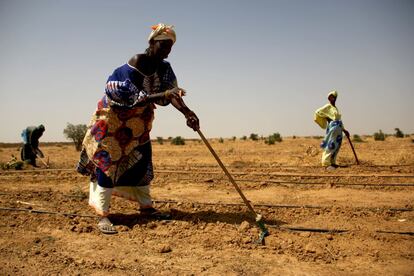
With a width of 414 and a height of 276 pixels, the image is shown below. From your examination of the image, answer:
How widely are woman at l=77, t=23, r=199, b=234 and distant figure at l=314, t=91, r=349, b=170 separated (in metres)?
6.76

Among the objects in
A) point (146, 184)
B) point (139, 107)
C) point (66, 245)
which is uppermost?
point (139, 107)

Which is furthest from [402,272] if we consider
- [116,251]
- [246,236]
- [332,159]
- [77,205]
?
[332,159]

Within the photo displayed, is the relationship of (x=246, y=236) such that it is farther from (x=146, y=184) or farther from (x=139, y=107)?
(x=139, y=107)

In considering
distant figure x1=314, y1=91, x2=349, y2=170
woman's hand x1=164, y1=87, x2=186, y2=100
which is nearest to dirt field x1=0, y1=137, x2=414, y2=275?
woman's hand x1=164, y1=87, x2=186, y2=100

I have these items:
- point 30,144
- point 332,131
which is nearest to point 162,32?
point 332,131

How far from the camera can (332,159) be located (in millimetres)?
10008

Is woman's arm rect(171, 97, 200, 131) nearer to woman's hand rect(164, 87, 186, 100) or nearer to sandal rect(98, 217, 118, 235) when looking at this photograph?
woman's hand rect(164, 87, 186, 100)

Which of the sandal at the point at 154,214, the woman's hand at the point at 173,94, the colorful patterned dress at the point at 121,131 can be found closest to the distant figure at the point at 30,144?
the colorful patterned dress at the point at 121,131

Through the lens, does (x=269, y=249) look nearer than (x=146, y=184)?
Yes

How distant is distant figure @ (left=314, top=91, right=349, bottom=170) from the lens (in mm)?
9875

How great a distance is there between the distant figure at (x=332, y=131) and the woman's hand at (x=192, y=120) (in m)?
6.93

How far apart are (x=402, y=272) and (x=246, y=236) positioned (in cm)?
156

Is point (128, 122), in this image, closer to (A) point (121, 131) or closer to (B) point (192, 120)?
(A) point (121, 131)

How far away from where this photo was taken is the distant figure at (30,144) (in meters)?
12.1
